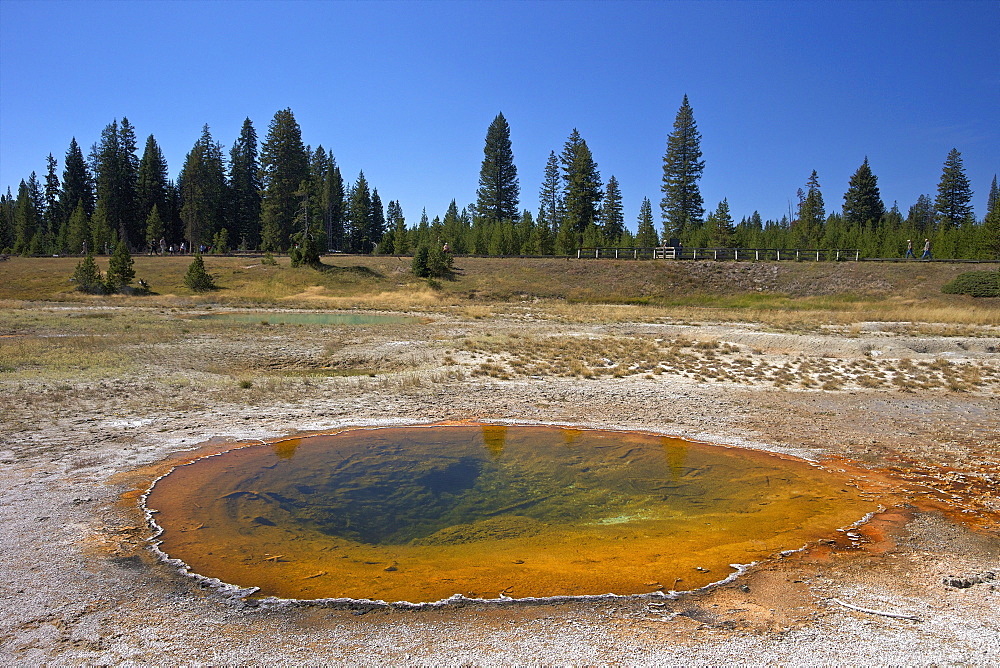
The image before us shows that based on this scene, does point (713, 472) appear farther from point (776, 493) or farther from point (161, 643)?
point (161, 643)

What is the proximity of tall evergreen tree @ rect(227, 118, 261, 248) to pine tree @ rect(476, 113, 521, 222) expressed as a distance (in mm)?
30787

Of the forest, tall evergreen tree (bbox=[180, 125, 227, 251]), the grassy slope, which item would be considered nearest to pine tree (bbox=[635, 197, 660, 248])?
the forest

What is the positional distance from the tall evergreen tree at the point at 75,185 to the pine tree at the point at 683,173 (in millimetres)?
79542

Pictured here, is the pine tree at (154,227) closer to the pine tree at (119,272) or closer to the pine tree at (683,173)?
the pine tree at (119,272)

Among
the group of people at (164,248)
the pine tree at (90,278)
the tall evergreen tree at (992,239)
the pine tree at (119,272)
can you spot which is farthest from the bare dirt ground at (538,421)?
the group of people at (164,248)

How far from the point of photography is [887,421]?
551 inches

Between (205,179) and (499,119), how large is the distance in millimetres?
39379

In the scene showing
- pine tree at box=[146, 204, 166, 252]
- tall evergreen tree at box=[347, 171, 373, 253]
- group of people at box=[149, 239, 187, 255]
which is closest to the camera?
pine tree at box=[146, 204, 166, 252]

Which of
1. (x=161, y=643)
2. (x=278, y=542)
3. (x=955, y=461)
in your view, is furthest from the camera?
(x=955, y=461)

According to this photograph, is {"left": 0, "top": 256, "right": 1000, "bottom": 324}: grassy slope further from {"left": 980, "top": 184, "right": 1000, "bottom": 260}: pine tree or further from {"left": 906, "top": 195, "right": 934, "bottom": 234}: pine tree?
{"left": 906, "top": 195, "right": 934, "bottom": 234}: pine tree

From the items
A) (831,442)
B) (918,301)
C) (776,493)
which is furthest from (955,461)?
(918,301)

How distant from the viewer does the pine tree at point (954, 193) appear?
85.8 m

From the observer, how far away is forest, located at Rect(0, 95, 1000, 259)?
73.5m

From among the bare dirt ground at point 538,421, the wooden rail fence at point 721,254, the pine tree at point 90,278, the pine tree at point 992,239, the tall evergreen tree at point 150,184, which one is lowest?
the bare dirt ground at point 538,421
